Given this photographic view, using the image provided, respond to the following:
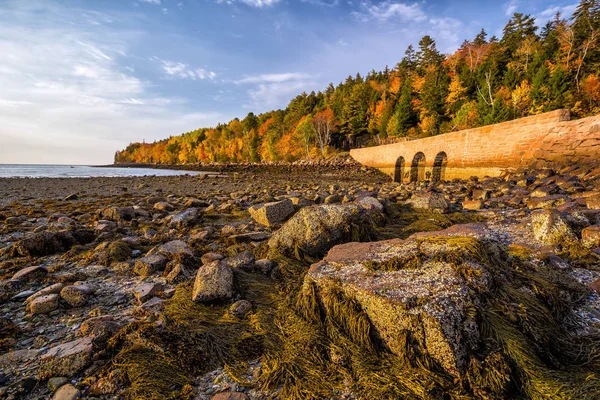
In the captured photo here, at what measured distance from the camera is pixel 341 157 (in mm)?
39719

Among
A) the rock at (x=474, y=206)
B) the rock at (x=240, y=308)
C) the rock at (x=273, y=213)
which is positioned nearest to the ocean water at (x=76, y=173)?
the rock at (x=273, y=213)

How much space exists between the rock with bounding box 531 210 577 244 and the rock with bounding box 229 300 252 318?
4.37m

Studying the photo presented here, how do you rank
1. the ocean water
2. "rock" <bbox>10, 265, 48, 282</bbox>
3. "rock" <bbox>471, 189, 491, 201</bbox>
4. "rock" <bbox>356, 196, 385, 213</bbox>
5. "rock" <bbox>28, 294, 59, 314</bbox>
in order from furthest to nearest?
1. the ocean water
2. "rock" <bbox>471, 189, 491, 201</bbox>
3. "rock" <bbox>356, 196, 385, 213</bbox>
4. "rock" <bbox>10, 265, 48, 282</bbox>
5. "rock" <bbox>28, 294, 59, 314</bbox>

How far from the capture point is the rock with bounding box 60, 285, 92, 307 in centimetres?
252

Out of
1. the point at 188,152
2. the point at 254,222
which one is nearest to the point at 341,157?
the point at 254,222

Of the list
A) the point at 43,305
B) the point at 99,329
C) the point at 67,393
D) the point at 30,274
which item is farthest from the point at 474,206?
the point at 30,274

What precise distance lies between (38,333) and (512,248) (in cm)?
545

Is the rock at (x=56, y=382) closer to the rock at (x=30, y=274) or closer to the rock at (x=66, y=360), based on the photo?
the rock at (x=66, y=360)

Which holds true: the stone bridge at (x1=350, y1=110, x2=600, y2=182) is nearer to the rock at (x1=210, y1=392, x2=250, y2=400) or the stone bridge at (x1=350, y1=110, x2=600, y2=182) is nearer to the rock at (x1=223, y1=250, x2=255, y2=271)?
the rock at (x1=223, y1=250, x2=255, y2=271)

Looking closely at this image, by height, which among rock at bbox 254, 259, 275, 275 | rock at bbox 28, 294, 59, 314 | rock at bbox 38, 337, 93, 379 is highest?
rock at bbox 28, 294, 59, 314

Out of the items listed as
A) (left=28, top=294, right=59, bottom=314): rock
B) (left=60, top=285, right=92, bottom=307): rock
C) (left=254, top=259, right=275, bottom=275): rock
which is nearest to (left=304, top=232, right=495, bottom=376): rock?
(left=254, top=259, right=275, bottom=275): rock

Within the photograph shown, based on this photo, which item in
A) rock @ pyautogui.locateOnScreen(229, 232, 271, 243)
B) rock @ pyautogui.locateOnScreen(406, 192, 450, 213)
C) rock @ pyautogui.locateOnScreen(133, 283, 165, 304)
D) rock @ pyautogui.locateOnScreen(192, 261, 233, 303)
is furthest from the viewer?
rock @ pyautogui.locateOnScreen(406, 192, 450, 213)

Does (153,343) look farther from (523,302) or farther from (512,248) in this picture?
(512,248)

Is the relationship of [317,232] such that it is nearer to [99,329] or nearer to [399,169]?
[99,329]
